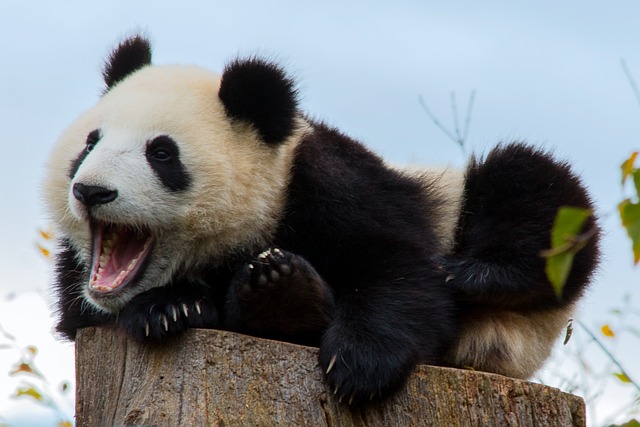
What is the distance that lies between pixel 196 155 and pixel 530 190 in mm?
2300

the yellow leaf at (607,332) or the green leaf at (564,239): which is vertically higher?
the green leaf at (564,239)

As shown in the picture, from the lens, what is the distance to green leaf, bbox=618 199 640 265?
6.55 ft

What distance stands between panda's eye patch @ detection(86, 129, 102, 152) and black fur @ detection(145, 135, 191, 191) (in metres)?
0.35

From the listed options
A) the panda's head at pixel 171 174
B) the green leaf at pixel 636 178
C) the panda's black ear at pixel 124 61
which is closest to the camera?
the green leaf at pixel 636 178

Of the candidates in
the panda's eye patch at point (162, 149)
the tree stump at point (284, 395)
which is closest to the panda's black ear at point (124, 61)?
the panda's eye patch at point (162, 149)

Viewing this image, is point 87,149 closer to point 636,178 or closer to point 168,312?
point 168,312

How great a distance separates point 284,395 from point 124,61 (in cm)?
299

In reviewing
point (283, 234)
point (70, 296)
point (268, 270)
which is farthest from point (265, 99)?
point (70, 296)

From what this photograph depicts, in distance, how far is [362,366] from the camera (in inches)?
169

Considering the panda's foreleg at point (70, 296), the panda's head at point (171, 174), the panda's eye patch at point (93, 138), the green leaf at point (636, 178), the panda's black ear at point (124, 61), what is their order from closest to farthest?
1. the green leaf at point (636, 178)
2. the panda's head at point (171, 174)
3. the panda's eye patch at point (93, 138)
4. the panda's foreleg at point (70, 296)
5. the panda's black ear at point (124, 61)

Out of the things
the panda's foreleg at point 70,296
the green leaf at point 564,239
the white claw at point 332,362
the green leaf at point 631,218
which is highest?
the green leaf at point 631,218

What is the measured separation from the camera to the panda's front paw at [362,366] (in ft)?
13.4

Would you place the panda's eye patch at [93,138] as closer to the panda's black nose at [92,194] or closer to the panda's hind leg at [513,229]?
the panda's black nose at [92,194]

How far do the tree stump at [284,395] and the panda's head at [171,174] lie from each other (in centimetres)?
83
